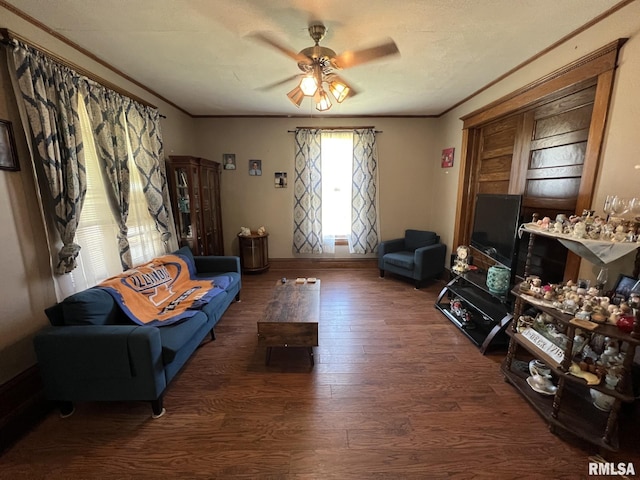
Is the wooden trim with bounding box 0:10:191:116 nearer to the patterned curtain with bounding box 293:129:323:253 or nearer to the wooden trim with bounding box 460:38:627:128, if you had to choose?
the patterned curtain with bounding box 293:129:323:253

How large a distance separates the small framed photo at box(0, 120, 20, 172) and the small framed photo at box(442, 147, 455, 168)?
181 inches

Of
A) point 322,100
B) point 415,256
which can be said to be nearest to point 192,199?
point 322,100

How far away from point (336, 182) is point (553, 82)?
2.86 m

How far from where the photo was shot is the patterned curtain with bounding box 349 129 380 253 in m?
4.25

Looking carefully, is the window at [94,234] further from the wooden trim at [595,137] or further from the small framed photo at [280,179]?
the wooden trim at [595,137]

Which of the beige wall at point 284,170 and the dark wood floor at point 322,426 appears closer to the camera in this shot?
the dark wood floor at point 322,426

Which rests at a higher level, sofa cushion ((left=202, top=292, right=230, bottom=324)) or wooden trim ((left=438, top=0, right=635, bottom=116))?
wooden trim ((left=438, top=0, right=635, bottom=116))

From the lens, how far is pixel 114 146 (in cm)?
242

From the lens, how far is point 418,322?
2809 mm

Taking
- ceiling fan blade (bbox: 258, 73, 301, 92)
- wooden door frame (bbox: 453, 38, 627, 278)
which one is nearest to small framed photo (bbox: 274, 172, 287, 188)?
ceiling fan blade (bbox: 258, 73, 301, 92)

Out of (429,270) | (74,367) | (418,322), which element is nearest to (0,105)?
(74,367)

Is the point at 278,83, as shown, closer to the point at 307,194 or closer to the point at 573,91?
the point at 307,194

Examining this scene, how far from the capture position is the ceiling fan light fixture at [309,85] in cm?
200

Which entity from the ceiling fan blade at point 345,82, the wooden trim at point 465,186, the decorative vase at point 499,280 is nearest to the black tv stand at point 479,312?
the decorative vase at point 499,280
